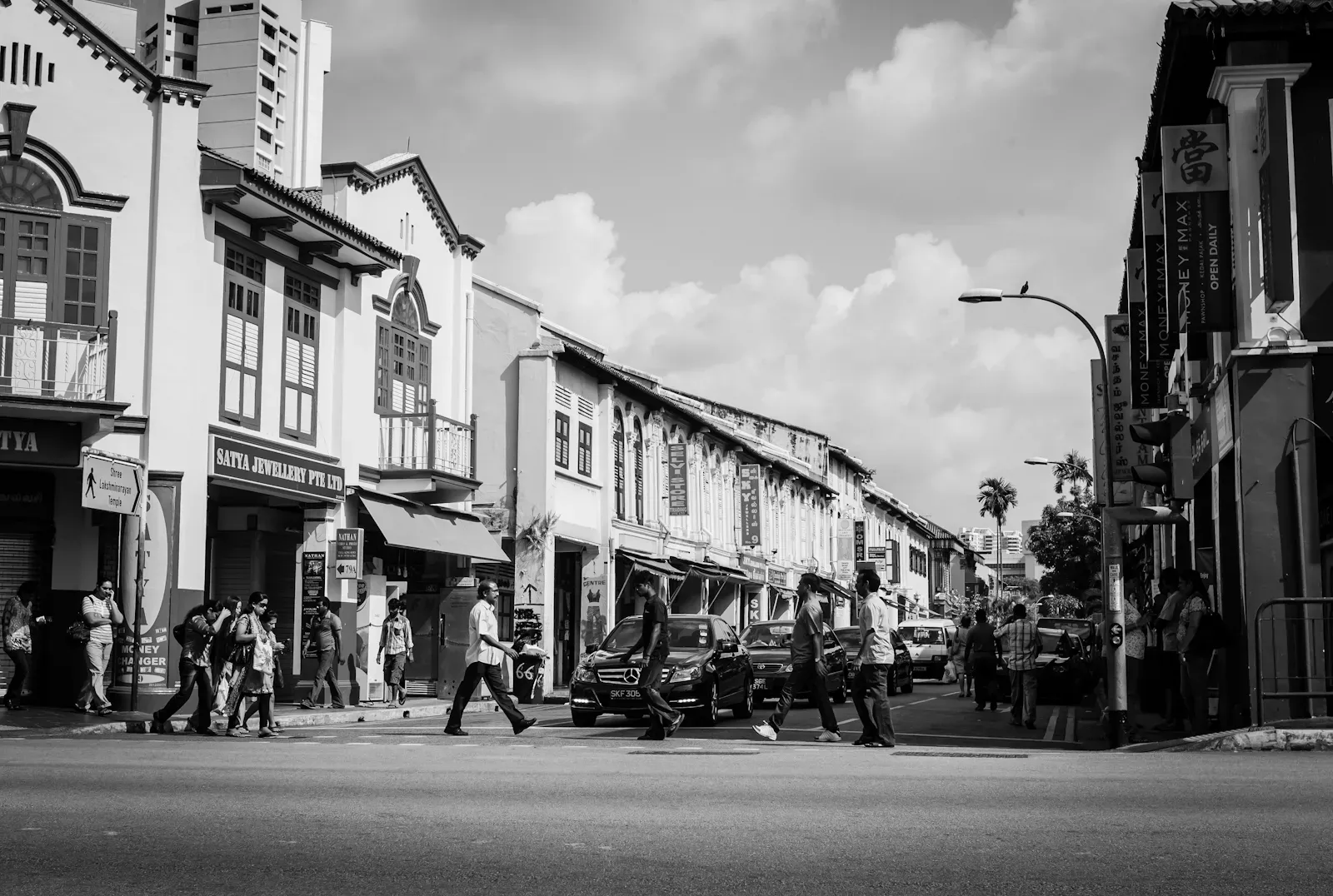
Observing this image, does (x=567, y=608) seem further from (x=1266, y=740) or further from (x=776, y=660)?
(x=1266, y=740)

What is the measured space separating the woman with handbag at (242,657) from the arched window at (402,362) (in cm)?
928

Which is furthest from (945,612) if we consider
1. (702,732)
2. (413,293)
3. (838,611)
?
(702,732)

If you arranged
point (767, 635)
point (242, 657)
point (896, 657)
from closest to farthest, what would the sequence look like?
point (242, 657) < point (767, 635) < point (896, 657)

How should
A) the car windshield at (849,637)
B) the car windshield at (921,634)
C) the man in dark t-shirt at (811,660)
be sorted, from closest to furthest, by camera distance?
the man in dark t-shirt at (811,660), the car windshield at (849,637), the car windshield at (921,634)

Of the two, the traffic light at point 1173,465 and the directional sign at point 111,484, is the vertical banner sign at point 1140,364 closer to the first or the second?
the traffic light at point 1173,465

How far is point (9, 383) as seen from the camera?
19500 mm

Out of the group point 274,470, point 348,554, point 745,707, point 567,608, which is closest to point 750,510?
point 567,608

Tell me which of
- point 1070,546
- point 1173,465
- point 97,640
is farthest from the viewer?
point 1070,546

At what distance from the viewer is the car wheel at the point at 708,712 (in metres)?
20.2

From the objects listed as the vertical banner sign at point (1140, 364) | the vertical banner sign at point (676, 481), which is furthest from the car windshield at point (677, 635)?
the vertical banner sign at point (676, 481)

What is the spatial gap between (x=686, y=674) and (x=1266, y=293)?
9029 mm

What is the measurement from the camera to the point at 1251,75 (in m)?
17.1

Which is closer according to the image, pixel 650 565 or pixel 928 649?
pixel 650 565

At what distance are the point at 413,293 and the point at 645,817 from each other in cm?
2181
